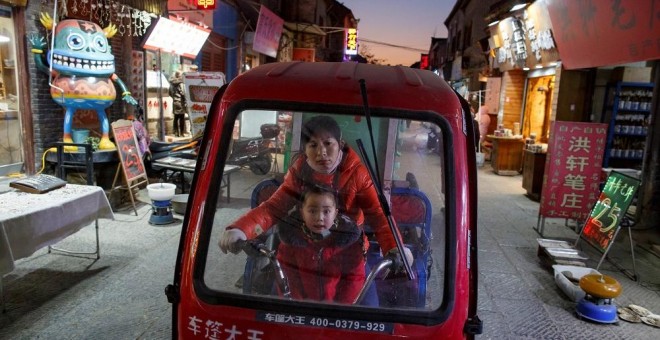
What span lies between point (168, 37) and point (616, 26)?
8.86 m

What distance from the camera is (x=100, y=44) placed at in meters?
7.68

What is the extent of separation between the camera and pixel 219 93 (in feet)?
7.91

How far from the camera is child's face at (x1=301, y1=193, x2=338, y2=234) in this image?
2.38 m

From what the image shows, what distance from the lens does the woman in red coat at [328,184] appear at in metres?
2.47

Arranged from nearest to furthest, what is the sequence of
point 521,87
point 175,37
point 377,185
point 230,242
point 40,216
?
point 377,185, point 230,242, point 40,216, point 175,37, point 521,87

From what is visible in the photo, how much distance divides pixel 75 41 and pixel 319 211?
6.74 metres

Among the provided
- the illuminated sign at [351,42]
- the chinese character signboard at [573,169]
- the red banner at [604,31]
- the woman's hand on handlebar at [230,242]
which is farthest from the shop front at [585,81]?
the illuminated sign at [351,42]

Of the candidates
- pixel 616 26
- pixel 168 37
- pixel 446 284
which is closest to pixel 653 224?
pixel 616 26

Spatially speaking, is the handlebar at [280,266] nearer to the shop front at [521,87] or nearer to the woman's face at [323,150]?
the woman's face at [323,150]

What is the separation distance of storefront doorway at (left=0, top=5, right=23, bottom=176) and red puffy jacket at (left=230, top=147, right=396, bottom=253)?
6909 mm

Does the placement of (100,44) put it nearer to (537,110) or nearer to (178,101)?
(178,101)

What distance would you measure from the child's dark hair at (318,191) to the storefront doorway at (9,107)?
7.09m

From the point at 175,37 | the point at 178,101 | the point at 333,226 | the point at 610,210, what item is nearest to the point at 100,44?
the point at 175,37

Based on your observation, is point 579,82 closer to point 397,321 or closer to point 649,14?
point 649,14
